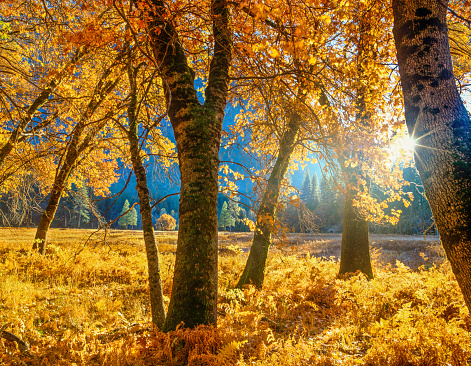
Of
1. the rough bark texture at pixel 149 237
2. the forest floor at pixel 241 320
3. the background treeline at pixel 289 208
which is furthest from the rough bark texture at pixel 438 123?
the rough bark texture at pixel 149 237

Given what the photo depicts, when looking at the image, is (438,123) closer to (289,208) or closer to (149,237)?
(289,208)

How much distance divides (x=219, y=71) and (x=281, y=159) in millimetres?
4257

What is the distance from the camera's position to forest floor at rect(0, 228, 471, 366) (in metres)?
2.73

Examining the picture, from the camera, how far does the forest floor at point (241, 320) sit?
2.73 metres

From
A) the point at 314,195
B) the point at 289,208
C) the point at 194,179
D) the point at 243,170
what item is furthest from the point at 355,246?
the point at 314,195

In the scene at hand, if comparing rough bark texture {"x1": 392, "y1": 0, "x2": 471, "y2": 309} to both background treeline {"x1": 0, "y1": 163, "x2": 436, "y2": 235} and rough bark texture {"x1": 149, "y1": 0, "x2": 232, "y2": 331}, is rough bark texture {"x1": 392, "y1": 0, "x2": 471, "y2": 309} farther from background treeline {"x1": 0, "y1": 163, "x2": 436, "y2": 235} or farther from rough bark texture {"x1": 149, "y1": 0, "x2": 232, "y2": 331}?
rough bark texture {"x1": 149, "y1": 0, "x2": 232, "y2": 331}

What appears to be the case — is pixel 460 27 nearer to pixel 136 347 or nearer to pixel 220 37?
pixel 220 37

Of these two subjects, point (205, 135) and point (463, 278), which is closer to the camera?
point (463, 278)

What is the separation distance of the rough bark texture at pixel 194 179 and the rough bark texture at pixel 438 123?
2.26m

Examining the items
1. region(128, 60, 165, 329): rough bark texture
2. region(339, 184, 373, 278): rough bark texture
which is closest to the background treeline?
region(128, 60, 165, 329): rough bark texture

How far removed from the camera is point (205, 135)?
10.3 feet

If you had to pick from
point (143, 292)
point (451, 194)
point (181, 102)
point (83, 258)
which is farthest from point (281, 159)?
point (83, 258)

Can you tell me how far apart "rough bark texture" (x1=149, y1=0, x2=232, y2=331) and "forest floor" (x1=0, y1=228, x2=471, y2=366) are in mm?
303

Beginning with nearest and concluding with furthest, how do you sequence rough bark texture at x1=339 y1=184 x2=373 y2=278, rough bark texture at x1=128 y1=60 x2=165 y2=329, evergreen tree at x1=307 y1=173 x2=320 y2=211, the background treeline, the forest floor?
the forest floor, the background treeline, rough bark texture at x1=128 y1=60 x2=165 y2=329, rough bark texture at x1=339 y1=184 x2=373 y2=278, evergreen tree at x1=307 y1=173 x2=320 y2=211
